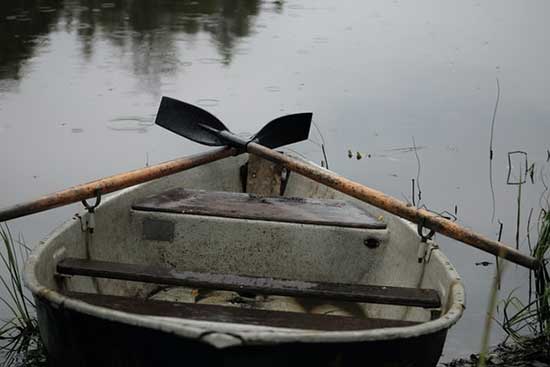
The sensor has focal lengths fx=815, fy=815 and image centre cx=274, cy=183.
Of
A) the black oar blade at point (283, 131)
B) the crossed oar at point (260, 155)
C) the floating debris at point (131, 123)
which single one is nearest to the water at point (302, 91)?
the floating debris at point (131, 123)

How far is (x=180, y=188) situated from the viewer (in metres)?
3.88

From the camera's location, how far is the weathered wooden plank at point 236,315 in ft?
8.32

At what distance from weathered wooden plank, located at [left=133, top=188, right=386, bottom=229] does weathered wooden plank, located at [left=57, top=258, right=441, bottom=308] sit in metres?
0.69

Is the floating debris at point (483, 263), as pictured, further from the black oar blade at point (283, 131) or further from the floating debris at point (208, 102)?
the floating debris at point (208, 102)

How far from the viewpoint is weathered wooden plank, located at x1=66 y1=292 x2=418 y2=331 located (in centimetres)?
254

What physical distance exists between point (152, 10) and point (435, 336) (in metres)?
8.61

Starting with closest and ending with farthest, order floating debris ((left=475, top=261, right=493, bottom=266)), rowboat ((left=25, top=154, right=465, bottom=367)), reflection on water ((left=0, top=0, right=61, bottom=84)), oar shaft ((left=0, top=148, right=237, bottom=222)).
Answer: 1. rowboat ((left=25, top=154, right=465, bottom=367))
2. oar shaft ((left=0, top=148, right=237, bottom=222))
3. floating debris ((left=475, top=261, right=493, bottom=266))
4. reflection on water ((left=0, top=0, right=61, bottom=84))

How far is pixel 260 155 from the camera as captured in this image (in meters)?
3.78

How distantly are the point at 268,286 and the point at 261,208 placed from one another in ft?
2.91

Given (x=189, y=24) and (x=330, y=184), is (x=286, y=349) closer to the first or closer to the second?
(x=330, y=184)

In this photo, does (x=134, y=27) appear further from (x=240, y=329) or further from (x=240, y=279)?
(x=240, y=329)

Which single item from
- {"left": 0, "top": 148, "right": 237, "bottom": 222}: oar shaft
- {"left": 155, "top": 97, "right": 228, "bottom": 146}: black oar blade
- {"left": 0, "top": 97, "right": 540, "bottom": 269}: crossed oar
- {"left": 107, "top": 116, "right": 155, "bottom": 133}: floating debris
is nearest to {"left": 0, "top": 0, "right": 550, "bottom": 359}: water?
{"left": 107, "top": 116, "right": 155, "bottom": 133}: floating debris

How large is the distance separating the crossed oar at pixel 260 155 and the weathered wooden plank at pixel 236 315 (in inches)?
18.2

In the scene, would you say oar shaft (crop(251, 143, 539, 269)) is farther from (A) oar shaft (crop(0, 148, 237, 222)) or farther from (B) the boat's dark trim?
(B) the boat's dark trim
